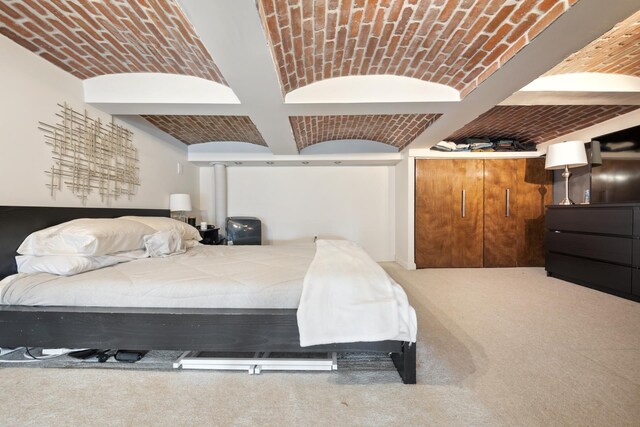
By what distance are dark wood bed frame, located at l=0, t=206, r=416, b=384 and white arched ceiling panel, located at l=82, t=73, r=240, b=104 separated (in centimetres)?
181

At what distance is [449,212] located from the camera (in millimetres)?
4020

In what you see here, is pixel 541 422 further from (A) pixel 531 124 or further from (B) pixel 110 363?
(A) pixel 531 124

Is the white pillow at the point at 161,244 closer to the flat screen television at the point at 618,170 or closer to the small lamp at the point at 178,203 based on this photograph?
the small lamp at the point at 178,203

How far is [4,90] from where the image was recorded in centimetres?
164

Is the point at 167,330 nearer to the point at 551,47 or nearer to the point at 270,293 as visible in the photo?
the point at 270,293

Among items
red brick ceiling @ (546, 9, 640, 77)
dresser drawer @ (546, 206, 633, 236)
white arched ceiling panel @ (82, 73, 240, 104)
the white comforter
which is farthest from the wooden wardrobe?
white arched ceiling panel @ (82, 73, 240, 104)

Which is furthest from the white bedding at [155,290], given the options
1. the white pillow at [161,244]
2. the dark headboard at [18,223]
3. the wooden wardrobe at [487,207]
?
A: the wooden wardrobe at [487,207]

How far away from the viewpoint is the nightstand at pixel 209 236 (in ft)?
11.9

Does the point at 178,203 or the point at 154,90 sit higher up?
the point at 154,90

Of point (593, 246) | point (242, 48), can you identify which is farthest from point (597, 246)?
point (242, 48)

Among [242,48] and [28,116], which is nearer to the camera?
[242,48]

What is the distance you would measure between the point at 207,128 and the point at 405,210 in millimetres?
3317

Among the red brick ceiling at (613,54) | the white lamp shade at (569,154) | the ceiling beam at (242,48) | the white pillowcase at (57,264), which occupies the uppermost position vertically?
the red brick ceiling at (613,54)

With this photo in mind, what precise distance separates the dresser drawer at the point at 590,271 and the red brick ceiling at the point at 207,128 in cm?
456
